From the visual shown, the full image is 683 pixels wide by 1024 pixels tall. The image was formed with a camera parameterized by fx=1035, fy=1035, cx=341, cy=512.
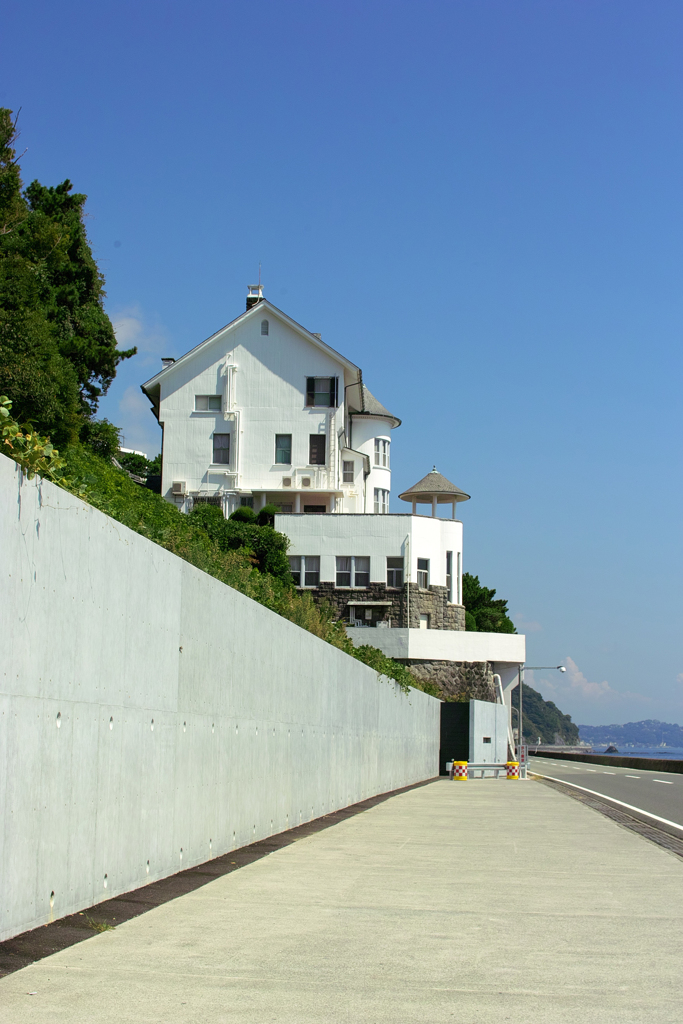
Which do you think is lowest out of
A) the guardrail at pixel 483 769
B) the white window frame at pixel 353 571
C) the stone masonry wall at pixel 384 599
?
the guardrail at pixel 483 769

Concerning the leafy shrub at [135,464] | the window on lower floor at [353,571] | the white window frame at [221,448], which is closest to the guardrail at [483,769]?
the window on lower floor at [353,571]

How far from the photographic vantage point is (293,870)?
365 inches

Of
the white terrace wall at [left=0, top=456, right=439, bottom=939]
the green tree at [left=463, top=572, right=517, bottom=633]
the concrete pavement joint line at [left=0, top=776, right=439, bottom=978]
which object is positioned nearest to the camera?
the concrete pavement joint line at [left=0, top=776, right=439, bottom=978]

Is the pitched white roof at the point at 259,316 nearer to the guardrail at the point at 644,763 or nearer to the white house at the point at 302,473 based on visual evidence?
the white house at the point at 302,473

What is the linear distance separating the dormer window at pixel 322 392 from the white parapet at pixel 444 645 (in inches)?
437

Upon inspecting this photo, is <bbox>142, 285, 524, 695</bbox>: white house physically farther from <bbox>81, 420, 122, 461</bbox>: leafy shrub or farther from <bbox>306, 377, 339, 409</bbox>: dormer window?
<bbox>81, 420, 122, 461</bbox>: leafy shrub

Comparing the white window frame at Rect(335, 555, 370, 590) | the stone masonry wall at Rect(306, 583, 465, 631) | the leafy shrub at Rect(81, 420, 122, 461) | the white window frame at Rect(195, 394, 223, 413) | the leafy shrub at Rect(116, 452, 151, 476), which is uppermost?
the white window frame at Rect(195, 394, 223, 413)

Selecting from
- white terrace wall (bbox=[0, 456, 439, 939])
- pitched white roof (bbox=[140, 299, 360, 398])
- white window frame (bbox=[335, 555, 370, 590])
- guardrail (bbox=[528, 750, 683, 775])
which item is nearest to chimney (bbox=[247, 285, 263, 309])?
pitched white roof (bbox=[140, 299, 360, 398])

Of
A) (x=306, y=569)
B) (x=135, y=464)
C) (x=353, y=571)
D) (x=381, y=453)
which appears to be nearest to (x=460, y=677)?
(x=353, y=571)

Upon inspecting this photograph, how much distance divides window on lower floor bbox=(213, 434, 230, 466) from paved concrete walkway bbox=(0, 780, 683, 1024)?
3969 cm

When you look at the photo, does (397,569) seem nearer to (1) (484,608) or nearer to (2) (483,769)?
(2) (483,769)

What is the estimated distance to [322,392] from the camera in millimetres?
50094

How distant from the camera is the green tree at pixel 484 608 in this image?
274 ft

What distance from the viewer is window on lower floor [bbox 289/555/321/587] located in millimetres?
48031
